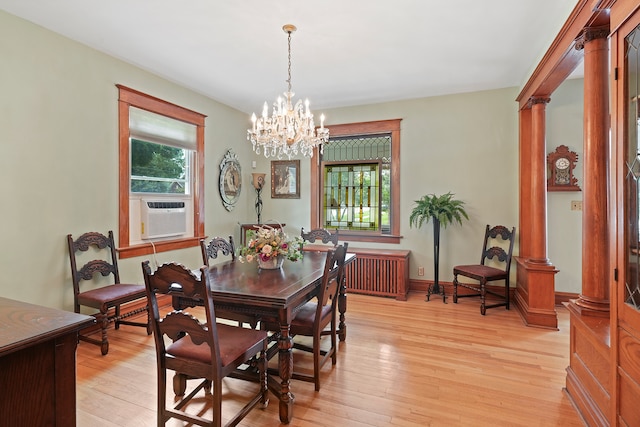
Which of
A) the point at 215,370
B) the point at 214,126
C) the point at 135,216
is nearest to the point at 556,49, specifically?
the point at 215,370

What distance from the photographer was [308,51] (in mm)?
3307

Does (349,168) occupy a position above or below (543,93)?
below

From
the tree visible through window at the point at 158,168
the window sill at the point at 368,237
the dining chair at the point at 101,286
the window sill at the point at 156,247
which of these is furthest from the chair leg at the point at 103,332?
the window sill at the point at 368,237

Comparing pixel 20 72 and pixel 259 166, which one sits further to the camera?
pixel 259 166

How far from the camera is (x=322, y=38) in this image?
9.95 ft

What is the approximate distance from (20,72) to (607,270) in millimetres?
4735

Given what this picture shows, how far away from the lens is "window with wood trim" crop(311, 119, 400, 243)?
4.90m

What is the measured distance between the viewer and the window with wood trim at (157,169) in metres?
3.54

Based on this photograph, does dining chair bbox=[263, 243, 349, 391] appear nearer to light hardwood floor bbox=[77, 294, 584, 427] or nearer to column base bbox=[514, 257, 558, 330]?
light hardwood floor bbox=[77, 294, 584, 427]

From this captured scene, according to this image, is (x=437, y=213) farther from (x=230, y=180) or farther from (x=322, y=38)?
(x=230, y=180)

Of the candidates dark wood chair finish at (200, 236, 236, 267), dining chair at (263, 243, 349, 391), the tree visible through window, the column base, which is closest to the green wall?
the tree visible through window

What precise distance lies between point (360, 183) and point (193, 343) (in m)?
3.75

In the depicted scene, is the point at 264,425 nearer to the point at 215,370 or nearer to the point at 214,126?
the point at 215,370

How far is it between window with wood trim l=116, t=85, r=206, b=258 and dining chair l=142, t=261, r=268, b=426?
6.98ft
